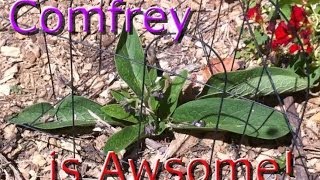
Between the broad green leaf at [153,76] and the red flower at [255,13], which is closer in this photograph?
the broad green leaf at [153,76]

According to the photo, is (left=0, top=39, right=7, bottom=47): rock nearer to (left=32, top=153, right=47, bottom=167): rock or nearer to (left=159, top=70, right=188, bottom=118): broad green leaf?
(left=32, top=153, right=47, bottom=167): rock

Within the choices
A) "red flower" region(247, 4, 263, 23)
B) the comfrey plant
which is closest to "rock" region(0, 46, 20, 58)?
the comfrey plant

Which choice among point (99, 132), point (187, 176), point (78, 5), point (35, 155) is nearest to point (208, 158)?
point (187, 176)

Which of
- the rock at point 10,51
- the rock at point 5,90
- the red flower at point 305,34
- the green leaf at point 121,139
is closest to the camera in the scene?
the green leaf at point 121,139

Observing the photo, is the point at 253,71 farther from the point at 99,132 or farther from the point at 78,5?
the point at 78,5

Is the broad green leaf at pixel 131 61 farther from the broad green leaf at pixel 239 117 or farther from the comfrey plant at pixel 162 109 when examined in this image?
the broad green leaf at pixel 239 117

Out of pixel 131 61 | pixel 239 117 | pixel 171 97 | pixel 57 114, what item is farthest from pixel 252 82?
pixel 57 114

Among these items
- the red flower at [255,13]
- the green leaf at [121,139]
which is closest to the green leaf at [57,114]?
the green leaf at [121,139]
